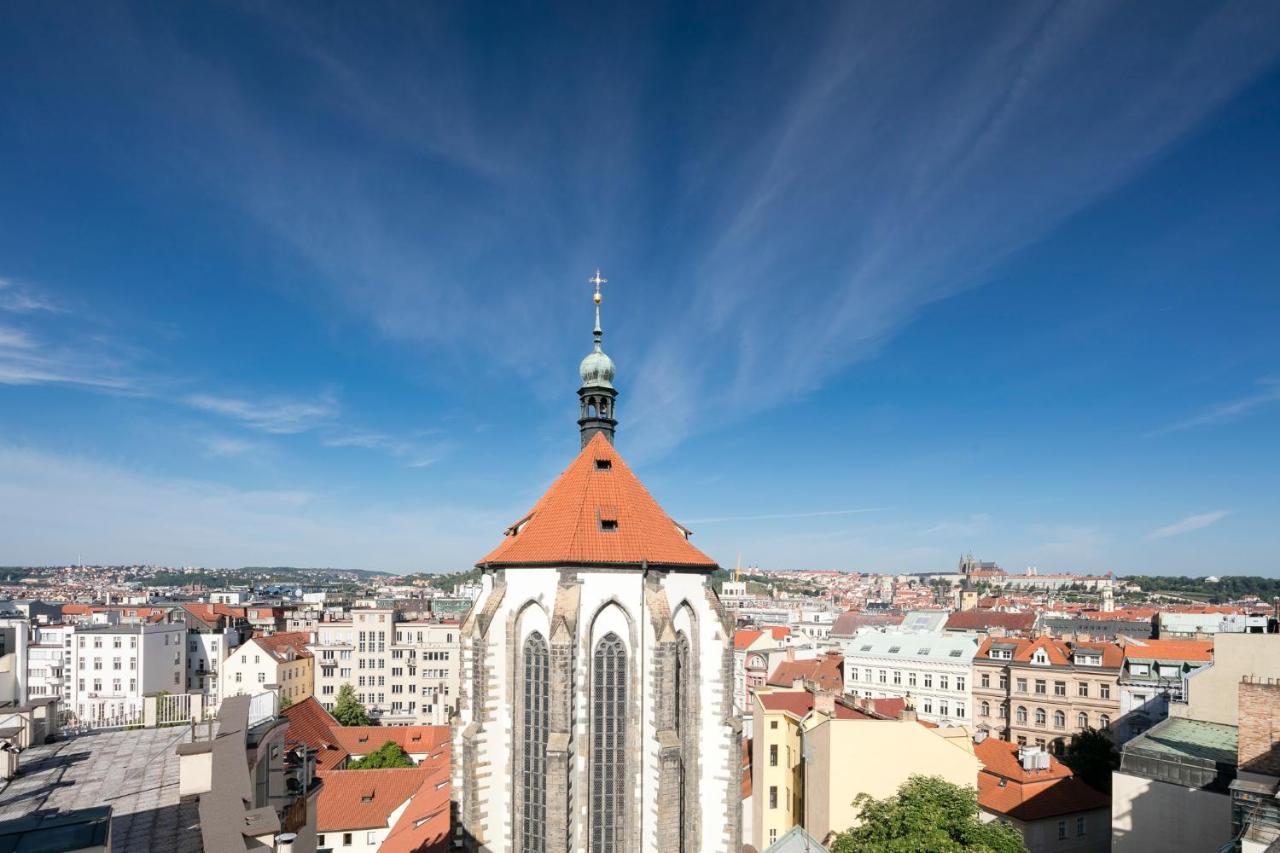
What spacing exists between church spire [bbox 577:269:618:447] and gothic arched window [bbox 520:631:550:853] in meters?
10.1

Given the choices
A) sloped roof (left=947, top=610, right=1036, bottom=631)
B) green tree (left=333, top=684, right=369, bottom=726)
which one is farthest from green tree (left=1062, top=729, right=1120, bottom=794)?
green tree (left=333, top=684, right=369, bottom=726)

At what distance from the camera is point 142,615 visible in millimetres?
97688

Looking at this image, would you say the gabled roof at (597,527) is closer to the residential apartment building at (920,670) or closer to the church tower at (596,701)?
the church tower at (596,701)

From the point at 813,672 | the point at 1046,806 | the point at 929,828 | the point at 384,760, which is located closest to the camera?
the point at 929,828

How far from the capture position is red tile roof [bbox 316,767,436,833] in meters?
Result: 38.5

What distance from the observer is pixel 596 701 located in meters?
25.9

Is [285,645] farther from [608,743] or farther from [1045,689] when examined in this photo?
[1045,689]

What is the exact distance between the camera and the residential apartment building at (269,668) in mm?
67250

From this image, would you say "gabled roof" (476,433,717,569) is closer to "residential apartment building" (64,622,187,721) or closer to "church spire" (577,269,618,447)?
"church spire" (577,269,618,447)

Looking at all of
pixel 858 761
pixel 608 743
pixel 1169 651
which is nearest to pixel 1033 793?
pixel 858 761

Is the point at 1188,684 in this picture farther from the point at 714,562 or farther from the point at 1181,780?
the point at 714,562

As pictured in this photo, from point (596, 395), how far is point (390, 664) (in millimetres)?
60607

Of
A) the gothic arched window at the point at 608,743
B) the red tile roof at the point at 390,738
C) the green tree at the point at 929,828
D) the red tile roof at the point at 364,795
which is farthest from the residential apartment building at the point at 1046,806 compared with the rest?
the red tile roof at the point at 390,738

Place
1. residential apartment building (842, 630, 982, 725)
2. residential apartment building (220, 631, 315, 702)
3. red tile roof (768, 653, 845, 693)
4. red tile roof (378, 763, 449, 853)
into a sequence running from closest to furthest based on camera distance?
red tile roof (378, 763, 449, 853), residential apartment building (842, 630, 982, 725), residential apartment building (220, 631, 315, 702), red tile roof (768, 653, 845, 693)
